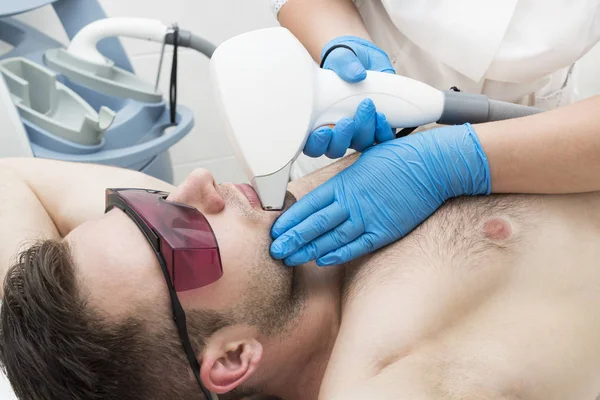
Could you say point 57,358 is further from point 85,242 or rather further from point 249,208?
point 249,208

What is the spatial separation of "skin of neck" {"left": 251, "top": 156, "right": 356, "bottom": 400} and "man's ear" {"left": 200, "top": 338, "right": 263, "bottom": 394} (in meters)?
0.04

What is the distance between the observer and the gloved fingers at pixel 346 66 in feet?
3.13

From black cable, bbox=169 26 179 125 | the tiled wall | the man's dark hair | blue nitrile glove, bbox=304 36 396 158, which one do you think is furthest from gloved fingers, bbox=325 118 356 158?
the tiled wall

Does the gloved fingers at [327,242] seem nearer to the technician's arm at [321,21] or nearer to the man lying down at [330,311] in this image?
the man lying down at [330,311]

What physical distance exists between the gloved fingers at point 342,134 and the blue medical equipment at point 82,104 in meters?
0.78

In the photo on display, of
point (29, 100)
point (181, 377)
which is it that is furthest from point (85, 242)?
point (29, 100)

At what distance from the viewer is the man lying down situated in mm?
881

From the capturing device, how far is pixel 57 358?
2.88 ft

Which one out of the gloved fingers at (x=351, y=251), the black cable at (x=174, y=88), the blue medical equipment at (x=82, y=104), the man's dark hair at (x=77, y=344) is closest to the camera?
the man's dark hair at (x=77, y=344)

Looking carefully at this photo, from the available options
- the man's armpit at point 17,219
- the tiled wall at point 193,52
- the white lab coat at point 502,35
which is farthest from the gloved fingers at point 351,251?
the tiled wall at point 193,52

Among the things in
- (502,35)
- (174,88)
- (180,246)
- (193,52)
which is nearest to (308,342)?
(180,246)

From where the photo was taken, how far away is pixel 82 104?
1.62 metres

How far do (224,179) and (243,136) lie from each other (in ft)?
5.27

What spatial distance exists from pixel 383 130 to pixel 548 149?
270 millimetres
